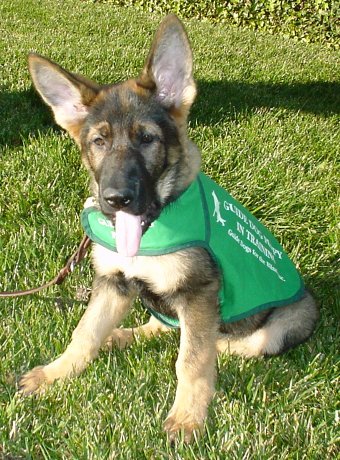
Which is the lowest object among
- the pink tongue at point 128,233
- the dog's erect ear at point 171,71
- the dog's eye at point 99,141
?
the pink tongue at point 128,233

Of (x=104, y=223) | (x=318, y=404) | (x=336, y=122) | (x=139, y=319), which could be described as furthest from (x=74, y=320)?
(x=336, y=122)

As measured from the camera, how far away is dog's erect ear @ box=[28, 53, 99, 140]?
3.11 metres

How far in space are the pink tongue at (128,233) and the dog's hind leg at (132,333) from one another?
0.76 m

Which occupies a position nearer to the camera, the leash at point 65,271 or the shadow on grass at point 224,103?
the leash at point 65,271

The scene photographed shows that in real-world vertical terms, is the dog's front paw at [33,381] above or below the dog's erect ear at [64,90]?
below

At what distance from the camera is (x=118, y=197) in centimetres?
277

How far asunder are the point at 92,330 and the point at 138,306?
27.4 inches

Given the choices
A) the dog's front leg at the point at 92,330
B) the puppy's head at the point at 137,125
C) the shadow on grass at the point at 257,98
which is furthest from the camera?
the shadow on grass at the point at 257,98

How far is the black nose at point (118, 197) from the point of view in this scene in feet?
9.07

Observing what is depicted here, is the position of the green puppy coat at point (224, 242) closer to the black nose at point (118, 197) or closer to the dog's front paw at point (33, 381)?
the black nose at point (118, 197)

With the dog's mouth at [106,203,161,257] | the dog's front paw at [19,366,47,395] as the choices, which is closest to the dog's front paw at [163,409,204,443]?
the dog's front paw at [19,366,47,395]

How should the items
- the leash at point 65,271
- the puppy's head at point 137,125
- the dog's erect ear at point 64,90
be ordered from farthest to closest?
1. the leash at point 65,271
2. the dog's erect ear at point 64,90
3. the puppy's head at point 137,125

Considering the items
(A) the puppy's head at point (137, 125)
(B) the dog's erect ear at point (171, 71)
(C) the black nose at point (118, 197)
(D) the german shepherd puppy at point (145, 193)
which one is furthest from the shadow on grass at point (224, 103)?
(C) the black nose at point (118, 197)

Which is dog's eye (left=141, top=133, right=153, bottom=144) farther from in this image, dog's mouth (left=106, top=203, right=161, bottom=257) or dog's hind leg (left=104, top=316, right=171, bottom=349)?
dog's hind leg (left=104, top=316, right=171, bottom=349)
